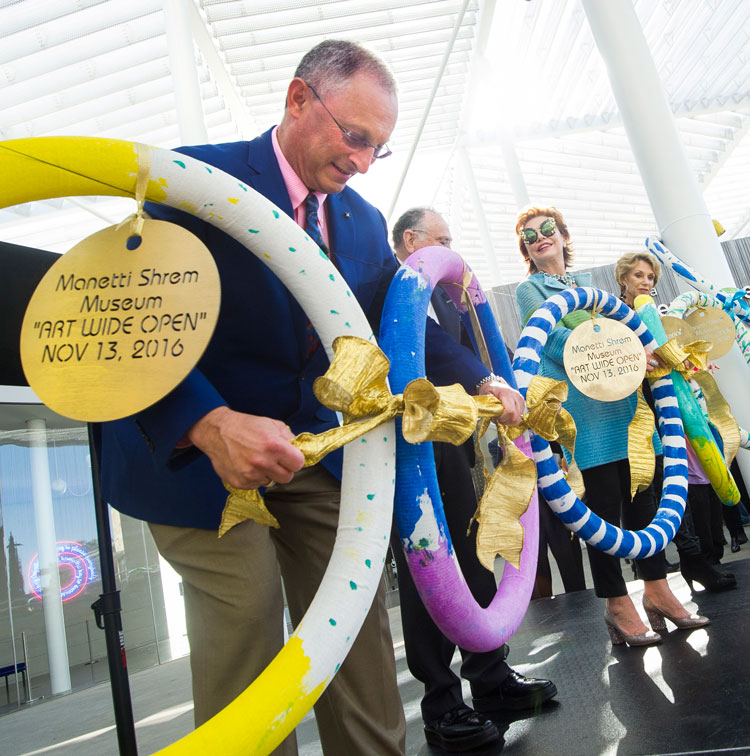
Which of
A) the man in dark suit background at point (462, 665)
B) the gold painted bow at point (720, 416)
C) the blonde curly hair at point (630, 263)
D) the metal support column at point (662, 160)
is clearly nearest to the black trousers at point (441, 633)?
the man in dark suit background at point (462, 665)

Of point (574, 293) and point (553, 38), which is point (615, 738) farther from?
point (553, 38)

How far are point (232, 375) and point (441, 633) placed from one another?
913 millimetres

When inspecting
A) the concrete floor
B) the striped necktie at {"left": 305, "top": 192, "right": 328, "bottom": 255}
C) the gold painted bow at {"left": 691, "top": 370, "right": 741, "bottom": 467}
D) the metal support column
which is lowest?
the concrete floor

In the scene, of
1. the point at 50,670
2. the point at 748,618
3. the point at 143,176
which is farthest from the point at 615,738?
the point at 50,670

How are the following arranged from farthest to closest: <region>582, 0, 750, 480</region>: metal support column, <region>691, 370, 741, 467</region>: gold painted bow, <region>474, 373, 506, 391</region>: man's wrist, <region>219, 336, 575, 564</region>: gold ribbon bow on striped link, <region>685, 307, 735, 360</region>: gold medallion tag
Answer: <region>582, 0, 750, 480</region>: metal support column, <region>685, 307, 735, 360</region>: gold medallion tag, <region>691, 370, 741, 467</region>: gold painted bow, <region>474, 373, 506, 391</region>: man's wrist, <region>219, 336, 575, 564</region>: gold ribbon bow on striped link

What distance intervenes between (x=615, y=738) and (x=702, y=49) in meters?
12.9

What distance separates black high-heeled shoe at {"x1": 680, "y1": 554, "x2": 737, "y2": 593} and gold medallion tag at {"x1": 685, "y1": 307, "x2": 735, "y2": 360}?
877 millimetres

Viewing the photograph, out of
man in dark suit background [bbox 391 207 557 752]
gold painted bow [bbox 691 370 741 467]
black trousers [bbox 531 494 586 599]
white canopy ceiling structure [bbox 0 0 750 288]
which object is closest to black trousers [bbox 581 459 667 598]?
gold painted bow [bbox 691 370 741 467]

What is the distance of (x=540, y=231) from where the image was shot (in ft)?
7.85

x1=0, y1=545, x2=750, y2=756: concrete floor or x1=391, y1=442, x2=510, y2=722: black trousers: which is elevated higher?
x1=391, y1=442, x2=510, y2=722: black trousers

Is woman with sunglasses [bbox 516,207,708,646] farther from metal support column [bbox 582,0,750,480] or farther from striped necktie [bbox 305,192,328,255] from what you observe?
metal support column [bbox 582,0,750,480]

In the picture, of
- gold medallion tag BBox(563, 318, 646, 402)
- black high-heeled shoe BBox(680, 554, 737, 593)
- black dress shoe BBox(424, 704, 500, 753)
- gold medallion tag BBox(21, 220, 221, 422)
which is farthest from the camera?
black high-heeled shoe BBox(680, 554, 737, 593)

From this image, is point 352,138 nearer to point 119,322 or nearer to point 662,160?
point 119,322

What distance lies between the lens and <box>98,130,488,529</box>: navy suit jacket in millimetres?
1022
